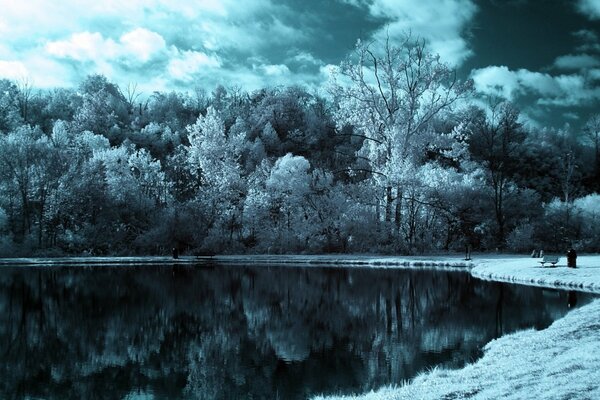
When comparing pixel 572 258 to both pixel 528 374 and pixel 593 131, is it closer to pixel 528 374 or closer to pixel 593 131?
pixel 528 374

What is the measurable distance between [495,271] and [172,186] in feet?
141

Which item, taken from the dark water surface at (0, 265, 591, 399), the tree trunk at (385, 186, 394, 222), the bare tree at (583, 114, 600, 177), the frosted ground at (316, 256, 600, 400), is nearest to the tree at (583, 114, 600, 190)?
the bare tree at (583, 114, 600, 177)

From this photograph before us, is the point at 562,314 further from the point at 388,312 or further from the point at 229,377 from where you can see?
the point at 229,377

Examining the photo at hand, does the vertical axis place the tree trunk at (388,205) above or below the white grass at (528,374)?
above

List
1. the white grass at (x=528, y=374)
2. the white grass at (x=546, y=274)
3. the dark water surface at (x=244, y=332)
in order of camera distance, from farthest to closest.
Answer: the white grass at (x=546, y=274) < the dark water surface at (x=244, y=332) < the white grass at (x=528, y=374)

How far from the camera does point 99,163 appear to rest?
188ft

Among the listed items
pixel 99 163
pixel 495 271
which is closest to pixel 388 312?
pixel 495 271

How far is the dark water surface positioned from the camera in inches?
470

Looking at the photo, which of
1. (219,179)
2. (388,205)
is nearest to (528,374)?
(388,205)

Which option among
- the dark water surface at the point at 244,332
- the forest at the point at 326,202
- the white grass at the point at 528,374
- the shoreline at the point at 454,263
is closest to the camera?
the white grass at the point at 528,374

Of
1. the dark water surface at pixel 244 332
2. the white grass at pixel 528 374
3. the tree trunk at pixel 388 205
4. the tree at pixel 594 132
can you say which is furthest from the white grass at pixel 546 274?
the tree at pixel 594 132

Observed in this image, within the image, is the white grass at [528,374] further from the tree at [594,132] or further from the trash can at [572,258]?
the tree at [594,132]

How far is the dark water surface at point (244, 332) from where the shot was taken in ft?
39.2

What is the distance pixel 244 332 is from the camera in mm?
17172
